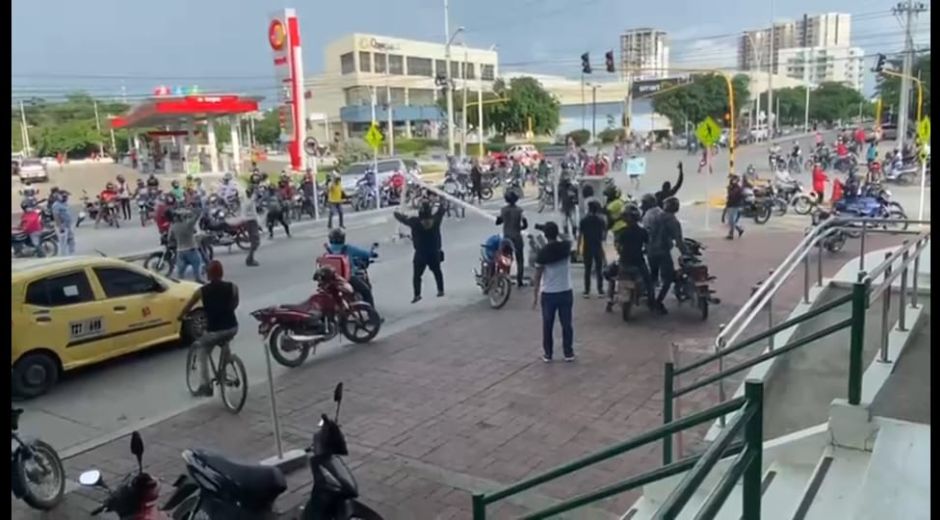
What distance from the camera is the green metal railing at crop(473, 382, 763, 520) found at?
191 centimetres

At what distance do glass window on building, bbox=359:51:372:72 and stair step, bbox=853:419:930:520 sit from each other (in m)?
49.7

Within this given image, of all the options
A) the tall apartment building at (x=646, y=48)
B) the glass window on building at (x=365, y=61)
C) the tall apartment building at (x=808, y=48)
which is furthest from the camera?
the glass window on building at (x=365, y=61)

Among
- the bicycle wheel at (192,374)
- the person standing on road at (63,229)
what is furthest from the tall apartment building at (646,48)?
the bicycle wheel at (192,374)

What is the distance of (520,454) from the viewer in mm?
5285

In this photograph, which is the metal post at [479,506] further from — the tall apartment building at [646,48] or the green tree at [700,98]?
the green tree at [700,98]

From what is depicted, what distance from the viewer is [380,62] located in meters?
53.1

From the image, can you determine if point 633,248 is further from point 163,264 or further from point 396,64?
point 396,64

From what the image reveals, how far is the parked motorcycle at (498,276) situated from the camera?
972 centimetres

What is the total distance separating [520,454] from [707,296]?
4.19 metres

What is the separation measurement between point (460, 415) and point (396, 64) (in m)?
50.6

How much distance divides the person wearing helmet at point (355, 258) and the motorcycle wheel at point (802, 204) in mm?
11645

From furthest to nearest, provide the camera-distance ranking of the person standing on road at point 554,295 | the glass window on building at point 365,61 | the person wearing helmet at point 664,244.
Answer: the glass window on building at point 365,61 → the person wearing helmet at point 664,244 → the person standing on road at point 554,295

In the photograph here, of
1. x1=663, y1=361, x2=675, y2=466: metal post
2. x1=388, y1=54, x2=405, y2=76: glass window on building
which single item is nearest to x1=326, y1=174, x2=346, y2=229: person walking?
x1=663, y1=361, x2=675, y2=466: metal post

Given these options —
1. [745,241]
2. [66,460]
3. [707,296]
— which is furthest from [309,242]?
[66,460]
